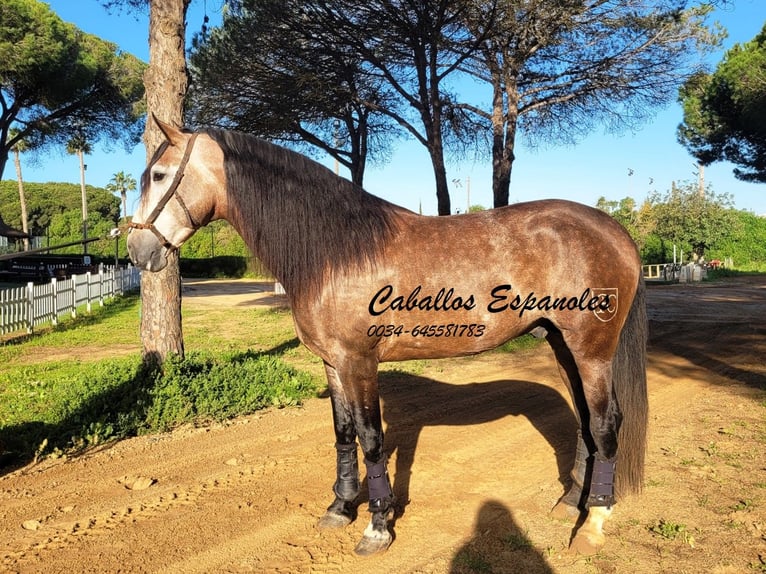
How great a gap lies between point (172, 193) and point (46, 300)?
12.0 metres

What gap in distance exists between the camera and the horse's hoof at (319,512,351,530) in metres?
3.23

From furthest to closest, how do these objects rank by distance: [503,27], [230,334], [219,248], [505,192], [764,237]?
1. [219,248]
2. [764,237]
3. [230,334]
4. [505,192]
5. [503,27]

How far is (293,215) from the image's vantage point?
297 cm

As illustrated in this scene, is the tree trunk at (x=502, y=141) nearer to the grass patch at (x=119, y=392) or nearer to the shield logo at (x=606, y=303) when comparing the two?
the grass patch at (x=119, y=392)

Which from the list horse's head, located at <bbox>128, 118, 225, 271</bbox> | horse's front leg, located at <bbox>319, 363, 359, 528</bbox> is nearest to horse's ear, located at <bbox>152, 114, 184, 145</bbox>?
horse's head, located at <bbox>128, 118, 225, 271</bbox>

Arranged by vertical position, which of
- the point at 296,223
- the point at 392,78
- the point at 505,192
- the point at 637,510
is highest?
the point at 392,78

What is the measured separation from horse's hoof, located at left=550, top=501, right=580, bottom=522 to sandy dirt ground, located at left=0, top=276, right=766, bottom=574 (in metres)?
0.06

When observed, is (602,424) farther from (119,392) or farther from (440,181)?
(440,181)

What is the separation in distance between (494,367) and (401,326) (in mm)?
5357

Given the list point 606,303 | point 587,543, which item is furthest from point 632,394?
point 587,543

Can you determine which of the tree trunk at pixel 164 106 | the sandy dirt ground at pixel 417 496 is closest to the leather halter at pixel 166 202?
the sandy dirt ground at pixel 417 496

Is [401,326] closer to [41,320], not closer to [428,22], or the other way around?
[428,22]

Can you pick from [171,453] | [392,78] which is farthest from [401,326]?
[392,78]

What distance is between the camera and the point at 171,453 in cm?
450
